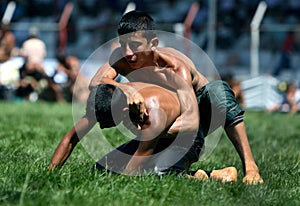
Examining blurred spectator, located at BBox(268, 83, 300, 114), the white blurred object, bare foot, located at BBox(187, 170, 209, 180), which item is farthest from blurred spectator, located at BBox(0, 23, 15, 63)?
bare foot, located at BBox(187, 170, 209, 180)

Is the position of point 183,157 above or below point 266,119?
above

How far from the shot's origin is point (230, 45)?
59.4 ft

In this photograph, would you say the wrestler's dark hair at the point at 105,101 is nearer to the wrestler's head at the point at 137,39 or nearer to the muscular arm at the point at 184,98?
the wrestler's head at the point at 137,39

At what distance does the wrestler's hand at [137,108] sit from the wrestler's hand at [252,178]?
79 cm

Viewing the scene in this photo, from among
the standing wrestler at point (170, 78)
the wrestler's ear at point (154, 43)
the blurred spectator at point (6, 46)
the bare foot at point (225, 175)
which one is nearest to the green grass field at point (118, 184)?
the bare foot at point (225, 175)

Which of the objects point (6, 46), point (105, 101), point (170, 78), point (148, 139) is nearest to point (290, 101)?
point (6, 46)

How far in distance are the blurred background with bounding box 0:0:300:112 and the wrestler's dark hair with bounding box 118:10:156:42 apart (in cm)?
1072

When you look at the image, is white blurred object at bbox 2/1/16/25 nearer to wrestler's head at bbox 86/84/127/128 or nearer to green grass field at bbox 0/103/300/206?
green grass field at bbox 0/103/300/206

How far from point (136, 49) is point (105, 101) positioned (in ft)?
1.55

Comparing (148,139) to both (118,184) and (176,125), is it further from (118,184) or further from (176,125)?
(118,184)

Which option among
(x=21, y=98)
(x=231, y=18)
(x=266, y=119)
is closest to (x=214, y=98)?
(x=266, y=119)

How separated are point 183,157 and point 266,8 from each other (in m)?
→ 13.3

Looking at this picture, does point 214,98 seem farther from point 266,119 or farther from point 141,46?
point 266,119

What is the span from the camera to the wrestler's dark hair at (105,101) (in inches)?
183
